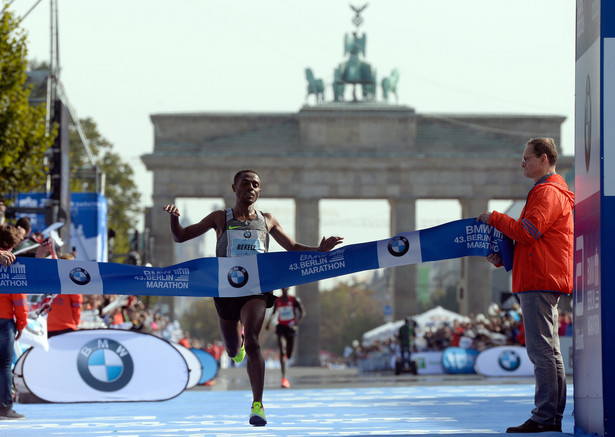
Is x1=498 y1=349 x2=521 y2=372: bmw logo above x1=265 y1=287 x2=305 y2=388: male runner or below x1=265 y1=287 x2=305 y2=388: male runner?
below

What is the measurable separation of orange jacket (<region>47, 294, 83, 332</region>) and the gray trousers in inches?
287

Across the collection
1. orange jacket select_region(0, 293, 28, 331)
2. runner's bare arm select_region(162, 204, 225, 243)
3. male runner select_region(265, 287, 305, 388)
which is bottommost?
male runner select_region(265, 287, 305, 388)

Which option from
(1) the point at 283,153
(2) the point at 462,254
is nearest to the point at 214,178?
(1) the point at 283,153

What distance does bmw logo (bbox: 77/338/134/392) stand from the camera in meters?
14.3

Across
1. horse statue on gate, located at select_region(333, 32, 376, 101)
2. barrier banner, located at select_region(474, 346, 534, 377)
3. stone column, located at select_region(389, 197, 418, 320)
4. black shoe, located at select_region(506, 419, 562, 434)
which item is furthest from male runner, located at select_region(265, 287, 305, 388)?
horse statue on gate, located at select_region(333, 32, 376, 101)

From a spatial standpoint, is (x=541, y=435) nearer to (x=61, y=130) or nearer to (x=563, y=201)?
(x=563, y=201)

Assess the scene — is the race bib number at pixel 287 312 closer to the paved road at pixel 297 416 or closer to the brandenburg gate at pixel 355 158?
the paved road at pixel 297 416

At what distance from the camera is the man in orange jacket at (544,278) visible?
28.3 feet

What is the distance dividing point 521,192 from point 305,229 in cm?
1195

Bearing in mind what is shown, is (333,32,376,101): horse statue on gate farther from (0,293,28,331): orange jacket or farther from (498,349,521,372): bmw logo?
(0,293,28,331): orange jacket

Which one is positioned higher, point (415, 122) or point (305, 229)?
point (415, 122)

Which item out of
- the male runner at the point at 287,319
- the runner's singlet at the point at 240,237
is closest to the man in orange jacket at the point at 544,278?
the runner's singlet at the point at 240,237

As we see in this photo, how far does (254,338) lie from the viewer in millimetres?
9125

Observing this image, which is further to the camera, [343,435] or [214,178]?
[214,178]
